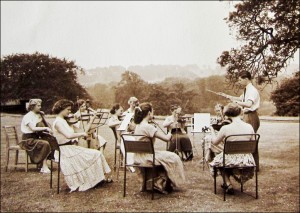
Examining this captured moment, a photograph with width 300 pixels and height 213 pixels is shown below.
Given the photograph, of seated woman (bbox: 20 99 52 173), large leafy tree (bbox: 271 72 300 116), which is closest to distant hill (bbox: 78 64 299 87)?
large leafy tree (bbox: 271 72 300 116)

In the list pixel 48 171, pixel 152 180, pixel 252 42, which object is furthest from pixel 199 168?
pixel 252 42

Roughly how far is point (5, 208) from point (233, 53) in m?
6.46

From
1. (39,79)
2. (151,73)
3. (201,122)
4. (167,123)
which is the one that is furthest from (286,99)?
(39,79)

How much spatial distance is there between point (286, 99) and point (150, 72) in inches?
216

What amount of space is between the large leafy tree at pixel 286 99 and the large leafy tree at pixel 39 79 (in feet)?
22.9

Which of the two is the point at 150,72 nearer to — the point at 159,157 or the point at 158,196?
the point at 159,157

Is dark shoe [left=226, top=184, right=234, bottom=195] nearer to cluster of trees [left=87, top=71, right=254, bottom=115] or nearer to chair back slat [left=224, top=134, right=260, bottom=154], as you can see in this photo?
chair back slat [left=224, top=134, right=260, bottom=154]

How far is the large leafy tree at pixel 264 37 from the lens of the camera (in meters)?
8.17

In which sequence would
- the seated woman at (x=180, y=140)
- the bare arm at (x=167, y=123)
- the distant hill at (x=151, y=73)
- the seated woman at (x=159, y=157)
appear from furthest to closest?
the distant hill at (x=151, y=73) → the seated woman at (x=180, y=140) → the bare arm at (x=167, y=123) → the seated woman at (x=159, y=157)

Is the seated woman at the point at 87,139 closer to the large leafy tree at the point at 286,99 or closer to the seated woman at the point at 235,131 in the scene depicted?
the seated woman at the point at 235,131

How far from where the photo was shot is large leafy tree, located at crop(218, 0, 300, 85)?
817cm

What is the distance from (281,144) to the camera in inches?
390

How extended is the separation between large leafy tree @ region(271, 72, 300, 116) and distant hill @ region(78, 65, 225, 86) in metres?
2.24

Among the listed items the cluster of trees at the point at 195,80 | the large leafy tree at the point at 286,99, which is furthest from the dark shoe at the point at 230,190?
the large leafy tree at the point at 286,99
